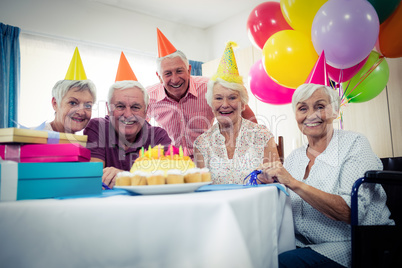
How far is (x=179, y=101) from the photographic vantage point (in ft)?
7.97

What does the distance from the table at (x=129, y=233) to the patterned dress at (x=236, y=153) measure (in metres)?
0.88

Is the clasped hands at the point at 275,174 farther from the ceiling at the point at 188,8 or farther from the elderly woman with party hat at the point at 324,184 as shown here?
the ceiling at the point at 188,8

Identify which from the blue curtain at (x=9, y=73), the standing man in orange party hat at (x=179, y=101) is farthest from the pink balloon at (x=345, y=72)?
the blue curtain at (x=9, y=73)

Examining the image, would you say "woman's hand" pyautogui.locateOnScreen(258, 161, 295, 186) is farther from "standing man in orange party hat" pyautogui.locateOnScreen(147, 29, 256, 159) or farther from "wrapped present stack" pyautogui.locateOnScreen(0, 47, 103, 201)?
"standing man in orange party hat" pyautogui.locateOnScreen(147, 29, 256, 159)

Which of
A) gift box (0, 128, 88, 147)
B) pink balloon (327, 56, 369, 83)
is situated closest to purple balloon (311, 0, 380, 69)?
pink balloon (327, 56, 369, 83)

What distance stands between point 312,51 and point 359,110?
142cm

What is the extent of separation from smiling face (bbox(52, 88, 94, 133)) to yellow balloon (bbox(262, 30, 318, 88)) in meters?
1.27

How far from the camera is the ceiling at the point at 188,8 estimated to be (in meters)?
4.58

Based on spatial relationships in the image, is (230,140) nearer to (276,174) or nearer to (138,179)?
(276,174)

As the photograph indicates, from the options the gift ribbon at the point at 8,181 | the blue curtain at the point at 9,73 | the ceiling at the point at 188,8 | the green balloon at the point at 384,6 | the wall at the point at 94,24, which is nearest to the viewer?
the gift ribbon at the point at 8,181

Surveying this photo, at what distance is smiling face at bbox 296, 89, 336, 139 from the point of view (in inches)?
54.6

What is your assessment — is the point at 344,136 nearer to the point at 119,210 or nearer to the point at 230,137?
the point at 230,137

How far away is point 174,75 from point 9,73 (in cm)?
263

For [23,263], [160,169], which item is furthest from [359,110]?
[23,263]
